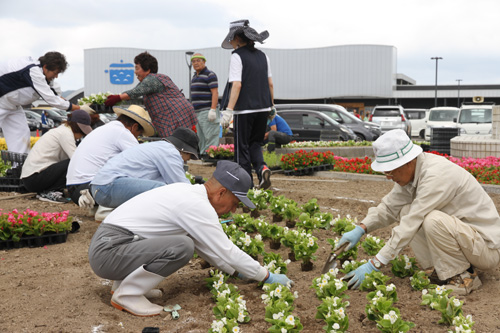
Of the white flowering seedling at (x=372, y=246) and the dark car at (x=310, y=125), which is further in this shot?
the dark car at (x=310, y=125)

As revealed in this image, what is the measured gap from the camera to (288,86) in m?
54.4

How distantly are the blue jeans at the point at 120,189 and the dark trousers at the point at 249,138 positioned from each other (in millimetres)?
2104

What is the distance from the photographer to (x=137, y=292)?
10.4 feet

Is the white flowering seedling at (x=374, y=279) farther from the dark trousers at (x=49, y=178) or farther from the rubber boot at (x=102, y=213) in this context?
the dark trousers at (x=49, y=178)

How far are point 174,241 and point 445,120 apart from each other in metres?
26.0

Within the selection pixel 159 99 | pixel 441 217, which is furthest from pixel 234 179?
pixel 159 99

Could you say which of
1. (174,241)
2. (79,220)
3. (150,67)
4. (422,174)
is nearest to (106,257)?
(174,241)

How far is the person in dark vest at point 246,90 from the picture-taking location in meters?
6.43

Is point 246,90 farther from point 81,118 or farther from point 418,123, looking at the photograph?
point 418,123

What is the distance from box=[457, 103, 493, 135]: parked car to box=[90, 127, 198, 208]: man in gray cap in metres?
17.9

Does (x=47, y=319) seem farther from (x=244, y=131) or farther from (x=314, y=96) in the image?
(x=314, y=96)

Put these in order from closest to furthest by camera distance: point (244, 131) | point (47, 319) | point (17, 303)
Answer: point (47, 319) < point (17, 303) < point (244, 131)

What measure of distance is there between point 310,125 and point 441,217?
45.0ft

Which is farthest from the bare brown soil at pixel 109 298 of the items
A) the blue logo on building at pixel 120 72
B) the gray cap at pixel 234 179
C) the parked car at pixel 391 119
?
the blue logo on building at pixel 120 72
